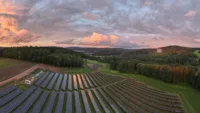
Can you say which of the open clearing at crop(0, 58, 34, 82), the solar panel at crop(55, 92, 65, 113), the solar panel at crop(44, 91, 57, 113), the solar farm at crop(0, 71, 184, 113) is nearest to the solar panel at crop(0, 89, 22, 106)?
the solar farm at crop(0, 71, 184, 113)

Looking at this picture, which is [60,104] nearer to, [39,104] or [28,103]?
[39,104]

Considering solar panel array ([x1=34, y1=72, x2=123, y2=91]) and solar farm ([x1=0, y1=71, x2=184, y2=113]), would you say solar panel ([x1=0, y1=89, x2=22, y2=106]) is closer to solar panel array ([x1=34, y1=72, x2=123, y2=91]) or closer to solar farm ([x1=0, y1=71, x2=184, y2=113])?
solar farm ([x1=0, y1=71, x2=184, y2=113])

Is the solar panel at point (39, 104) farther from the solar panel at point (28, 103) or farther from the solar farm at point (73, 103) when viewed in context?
the solar panel at point (28, 103)

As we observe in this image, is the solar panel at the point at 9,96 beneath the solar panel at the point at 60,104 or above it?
above

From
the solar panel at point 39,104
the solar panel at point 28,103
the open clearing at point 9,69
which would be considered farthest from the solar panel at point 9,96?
the open clearing at point 9,69

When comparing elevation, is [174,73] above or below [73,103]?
above

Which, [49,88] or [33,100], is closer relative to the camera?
[33,100]

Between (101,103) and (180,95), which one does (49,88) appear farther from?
(180,95)

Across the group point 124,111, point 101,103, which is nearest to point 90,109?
point 101,103

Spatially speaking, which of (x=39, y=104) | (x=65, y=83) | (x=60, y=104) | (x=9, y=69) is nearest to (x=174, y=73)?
(x=65, y=83)

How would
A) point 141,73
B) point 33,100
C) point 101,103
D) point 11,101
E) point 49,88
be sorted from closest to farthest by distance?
point 11,101 → point 33,100 → point 101,103 → point 49,88 → point 141,73

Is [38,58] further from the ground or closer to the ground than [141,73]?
further from the ground
